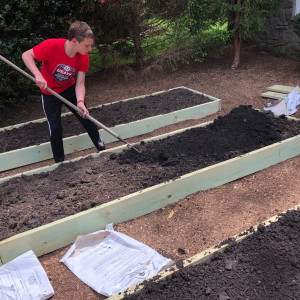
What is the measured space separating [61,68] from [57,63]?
7 centimetres

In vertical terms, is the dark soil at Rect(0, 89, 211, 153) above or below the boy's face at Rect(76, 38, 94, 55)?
below

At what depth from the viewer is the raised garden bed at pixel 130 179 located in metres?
2.86

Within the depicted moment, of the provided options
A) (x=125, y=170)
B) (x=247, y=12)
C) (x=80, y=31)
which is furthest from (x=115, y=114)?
(x=247, y=12)

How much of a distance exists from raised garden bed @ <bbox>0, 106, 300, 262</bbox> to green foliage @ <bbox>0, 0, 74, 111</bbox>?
3.07 meters

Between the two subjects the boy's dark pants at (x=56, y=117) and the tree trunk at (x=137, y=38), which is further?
the tree trunk at (x=137, y=38)

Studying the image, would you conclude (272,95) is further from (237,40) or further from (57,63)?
(57,63)

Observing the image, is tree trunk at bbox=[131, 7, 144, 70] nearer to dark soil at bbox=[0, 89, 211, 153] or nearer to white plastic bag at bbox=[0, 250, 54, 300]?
dark soil at bbox=[0, 89, 211, 153]

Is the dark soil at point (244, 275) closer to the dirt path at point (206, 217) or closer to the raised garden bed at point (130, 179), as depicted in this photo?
the dirt path at point (206, 217)

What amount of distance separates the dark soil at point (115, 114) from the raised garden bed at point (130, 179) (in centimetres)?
117

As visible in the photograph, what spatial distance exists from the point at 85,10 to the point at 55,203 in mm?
5595

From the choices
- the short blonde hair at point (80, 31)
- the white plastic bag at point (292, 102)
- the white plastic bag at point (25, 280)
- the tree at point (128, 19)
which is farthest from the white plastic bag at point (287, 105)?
the white plastic bag at point (25, 280)

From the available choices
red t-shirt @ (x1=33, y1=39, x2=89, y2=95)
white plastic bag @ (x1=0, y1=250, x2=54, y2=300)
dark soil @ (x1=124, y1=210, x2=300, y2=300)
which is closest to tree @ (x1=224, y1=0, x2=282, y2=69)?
red t-shirt @ (x1=33, y1=39, x2=89, y2=95)

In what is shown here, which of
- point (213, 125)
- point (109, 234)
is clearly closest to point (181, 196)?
point (109, 234)

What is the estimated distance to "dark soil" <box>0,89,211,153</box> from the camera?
15.8 ft
